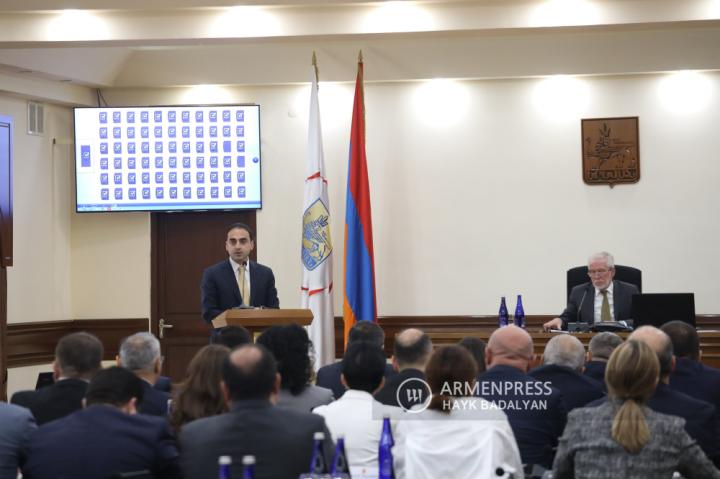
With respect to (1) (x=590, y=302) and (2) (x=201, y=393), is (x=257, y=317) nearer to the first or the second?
(2) (x=201, y=393)

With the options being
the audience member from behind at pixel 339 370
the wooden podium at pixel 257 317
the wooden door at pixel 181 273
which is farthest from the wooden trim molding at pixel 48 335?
the audience member from behind at pixel 339 370

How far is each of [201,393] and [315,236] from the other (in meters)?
5.32

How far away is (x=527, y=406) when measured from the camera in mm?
4113

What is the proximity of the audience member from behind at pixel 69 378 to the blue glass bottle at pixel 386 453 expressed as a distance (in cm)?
131

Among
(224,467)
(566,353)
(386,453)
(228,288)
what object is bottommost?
(386,453)

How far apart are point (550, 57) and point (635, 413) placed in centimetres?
648

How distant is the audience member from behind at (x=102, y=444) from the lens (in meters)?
3.17

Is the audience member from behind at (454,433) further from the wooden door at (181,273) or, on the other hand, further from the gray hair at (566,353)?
the wooden door at (181,273)

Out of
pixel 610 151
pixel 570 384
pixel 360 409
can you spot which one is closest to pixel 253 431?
pixel 360 409

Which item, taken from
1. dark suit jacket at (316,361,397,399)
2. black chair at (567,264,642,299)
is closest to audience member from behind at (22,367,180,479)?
dark suit jacket at (316,361,397,399)

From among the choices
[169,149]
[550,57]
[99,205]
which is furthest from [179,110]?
[550,57]

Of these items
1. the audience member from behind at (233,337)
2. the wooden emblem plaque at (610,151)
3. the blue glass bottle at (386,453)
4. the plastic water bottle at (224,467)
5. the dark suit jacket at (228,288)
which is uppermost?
the wooden emblem plaque at (610,151)

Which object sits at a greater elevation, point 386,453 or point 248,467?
point 248,467

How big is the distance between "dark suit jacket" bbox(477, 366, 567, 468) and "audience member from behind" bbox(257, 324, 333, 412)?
0.69m
